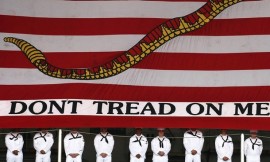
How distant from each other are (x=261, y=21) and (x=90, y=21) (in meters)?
3.39

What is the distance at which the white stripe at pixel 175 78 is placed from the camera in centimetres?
1412

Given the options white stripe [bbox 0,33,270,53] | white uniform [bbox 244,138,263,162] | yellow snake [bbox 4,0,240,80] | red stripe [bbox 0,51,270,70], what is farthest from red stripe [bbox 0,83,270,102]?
white uniform [bbox 244,138,263,162]

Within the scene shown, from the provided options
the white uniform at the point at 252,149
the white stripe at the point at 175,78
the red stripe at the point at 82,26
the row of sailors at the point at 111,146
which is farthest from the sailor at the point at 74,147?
the white uniform at the point at 252,149

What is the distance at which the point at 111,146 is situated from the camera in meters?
14.7

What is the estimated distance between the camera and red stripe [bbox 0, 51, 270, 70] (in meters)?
14.2

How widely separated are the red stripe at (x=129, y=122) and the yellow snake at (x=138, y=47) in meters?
0.88

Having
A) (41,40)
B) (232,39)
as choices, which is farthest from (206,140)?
(41,40)

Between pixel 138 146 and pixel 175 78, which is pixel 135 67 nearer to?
pixel 175 78

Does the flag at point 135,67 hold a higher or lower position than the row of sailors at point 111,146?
higher

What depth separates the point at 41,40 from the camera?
14453 mm

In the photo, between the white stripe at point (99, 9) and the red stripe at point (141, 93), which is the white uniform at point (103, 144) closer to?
the red stripe at point (141, 93)

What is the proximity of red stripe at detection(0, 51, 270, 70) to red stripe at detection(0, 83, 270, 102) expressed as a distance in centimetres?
43

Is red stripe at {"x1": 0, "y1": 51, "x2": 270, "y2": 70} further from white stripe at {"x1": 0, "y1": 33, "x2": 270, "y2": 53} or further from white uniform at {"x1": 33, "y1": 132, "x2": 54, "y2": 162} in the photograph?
white uniform at {"x1": 33, "y1": 132, "x2": 54, "y2": 162}

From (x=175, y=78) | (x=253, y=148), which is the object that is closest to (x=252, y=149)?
(x=253, y=148)
